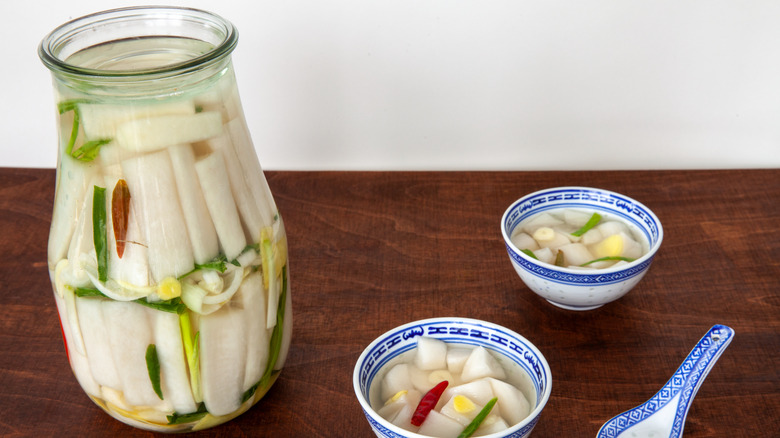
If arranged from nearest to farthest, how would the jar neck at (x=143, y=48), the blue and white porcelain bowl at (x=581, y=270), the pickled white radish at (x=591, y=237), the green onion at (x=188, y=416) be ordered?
the jar neck at (x=143, y=48) → the green onion at (x=188, y=416) → the blue and white porcelain bowl at (x=581, y=270) → the pickled white radish at (x=591, y=237)

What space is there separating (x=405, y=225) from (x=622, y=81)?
47cm

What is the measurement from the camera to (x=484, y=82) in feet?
4.15

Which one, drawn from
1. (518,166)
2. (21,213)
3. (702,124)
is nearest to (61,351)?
(21,213)

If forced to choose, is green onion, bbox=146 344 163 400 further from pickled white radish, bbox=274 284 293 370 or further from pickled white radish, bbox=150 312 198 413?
pickled white radish, bbox=274 284 293 370

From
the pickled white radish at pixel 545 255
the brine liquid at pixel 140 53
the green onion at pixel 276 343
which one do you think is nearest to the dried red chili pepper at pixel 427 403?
the green onion at pixel 276 343

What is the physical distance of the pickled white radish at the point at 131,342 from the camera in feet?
2.13

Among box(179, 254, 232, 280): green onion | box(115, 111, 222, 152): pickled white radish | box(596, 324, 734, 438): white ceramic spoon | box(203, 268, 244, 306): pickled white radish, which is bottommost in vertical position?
box(596, 324, 734, 438): white ceramic spoon

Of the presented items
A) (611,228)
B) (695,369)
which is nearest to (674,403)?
(695,369)

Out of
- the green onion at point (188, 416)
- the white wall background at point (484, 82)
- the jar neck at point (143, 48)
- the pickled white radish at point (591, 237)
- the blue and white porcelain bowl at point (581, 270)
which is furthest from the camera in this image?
the white wall background at point (484, 82)

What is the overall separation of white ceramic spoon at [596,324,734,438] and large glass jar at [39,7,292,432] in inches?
13.8

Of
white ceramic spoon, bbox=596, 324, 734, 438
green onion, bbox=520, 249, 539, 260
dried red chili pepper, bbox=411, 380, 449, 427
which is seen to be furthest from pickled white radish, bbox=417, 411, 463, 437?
green onion, bbox=520, 249, 539, 260

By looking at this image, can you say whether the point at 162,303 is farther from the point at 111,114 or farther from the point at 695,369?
the point at 695,369

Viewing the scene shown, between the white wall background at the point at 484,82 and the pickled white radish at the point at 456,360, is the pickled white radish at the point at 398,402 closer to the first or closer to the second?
the pickled white radish at the point at 456,360

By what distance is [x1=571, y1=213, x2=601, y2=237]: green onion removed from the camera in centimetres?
95
